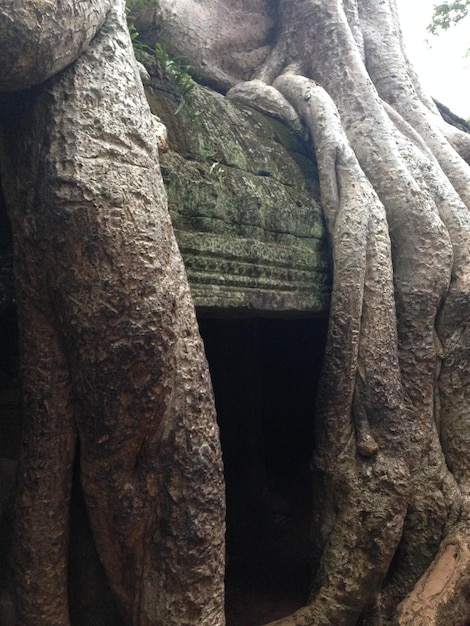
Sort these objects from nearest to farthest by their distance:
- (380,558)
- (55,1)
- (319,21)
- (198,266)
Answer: (55,1) → (198,266) → (380,558) → (319,21)

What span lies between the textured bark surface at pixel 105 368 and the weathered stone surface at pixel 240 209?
34 cm

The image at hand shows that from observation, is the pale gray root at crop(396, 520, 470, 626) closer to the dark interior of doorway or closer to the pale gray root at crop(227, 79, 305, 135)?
the dark interior of doorway

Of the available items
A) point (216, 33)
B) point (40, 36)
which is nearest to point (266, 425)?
point (216, 33)

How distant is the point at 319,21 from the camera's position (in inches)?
135

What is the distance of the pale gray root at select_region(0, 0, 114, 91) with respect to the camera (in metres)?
1.41

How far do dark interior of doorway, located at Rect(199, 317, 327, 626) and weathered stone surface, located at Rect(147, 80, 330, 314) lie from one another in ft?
2.96

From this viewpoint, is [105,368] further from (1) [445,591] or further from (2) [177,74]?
(1) [445,591]

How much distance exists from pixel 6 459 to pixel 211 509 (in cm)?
63

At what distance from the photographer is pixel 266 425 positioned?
394 cm

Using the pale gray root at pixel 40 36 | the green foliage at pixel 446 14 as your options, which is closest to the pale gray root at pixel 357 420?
the pale gray root at pixel 40 36

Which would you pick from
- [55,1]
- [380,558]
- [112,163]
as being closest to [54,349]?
[112,163]

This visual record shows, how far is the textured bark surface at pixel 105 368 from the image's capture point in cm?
158

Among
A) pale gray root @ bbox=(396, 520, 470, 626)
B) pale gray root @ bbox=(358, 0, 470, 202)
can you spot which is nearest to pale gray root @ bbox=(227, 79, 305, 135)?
pale gray root @ bbox=(358, 0, 470, 202)

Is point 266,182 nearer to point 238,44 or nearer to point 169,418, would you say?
point 169,418
